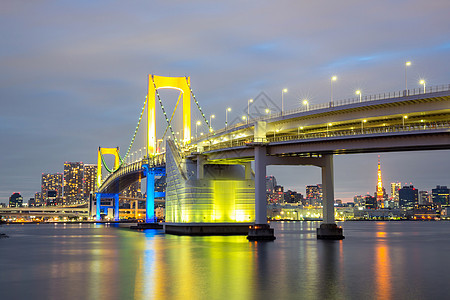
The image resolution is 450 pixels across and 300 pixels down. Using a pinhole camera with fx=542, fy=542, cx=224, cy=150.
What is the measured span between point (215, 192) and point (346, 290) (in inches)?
2226

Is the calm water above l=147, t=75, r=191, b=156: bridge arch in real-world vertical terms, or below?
below

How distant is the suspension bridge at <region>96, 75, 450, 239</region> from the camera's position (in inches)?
1975

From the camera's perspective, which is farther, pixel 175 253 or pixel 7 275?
pixel 175 253

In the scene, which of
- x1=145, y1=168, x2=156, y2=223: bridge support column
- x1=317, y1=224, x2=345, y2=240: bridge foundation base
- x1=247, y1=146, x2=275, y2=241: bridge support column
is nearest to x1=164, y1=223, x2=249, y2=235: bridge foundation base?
x1=317, y1=224, x2=345, y2=240: bridge foundation base

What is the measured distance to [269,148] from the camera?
212 feet

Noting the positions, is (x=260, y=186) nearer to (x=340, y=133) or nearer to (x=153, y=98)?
(x=340, y=133)

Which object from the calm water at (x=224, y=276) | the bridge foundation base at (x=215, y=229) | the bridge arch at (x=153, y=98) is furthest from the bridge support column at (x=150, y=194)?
the calm water at (x=224, y=276)

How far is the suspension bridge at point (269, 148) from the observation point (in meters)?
50.2

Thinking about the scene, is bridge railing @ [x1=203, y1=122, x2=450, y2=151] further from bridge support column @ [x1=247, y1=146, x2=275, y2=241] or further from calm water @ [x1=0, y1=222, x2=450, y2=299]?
calm water @ [x1=0, y1=222, x2=450, y2=299]

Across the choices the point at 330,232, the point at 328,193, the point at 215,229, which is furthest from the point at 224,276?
the point at 215,229

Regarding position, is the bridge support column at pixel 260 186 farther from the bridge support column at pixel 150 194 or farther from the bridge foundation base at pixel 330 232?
the bridge support column at pixel 150 194

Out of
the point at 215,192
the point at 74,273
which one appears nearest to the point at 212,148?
the point at 215,192

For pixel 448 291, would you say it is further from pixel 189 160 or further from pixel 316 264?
pixel 189 160

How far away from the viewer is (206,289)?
2819cm
